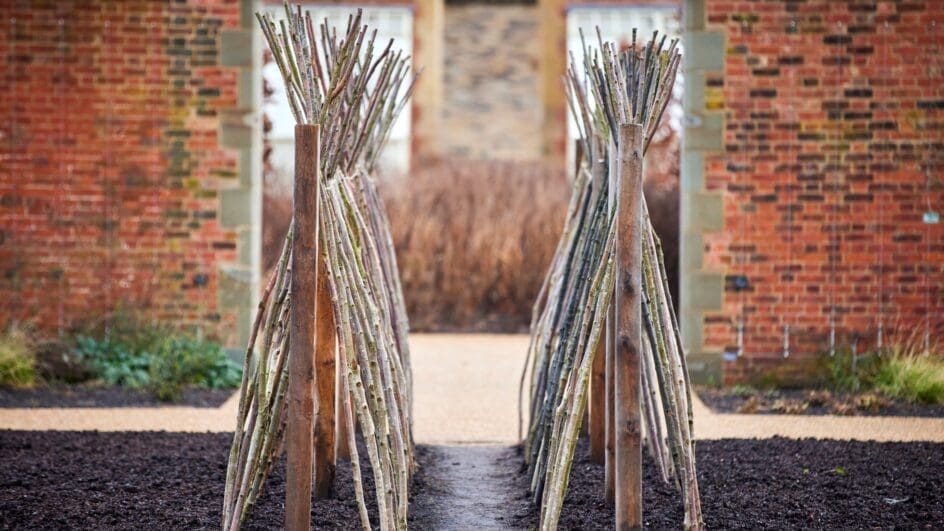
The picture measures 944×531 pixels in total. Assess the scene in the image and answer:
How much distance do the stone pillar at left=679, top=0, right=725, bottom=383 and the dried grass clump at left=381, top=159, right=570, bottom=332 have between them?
3.94 meters

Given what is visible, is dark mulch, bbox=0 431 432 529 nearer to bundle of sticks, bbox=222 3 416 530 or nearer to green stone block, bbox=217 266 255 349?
bundle of sticks, bbox=222 3 416 530

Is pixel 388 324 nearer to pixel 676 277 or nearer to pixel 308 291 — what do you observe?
pixel 308 291

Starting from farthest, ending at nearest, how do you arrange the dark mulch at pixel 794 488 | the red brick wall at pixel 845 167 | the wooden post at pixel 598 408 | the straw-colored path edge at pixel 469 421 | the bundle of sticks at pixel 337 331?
the red brick wall at pixel 845 167
the straw-colored path edge at pixel 469 421
the wooden post at pixel 598 408
the dark mulch at pixel 794 488
the bundle of sticks at pixel 337 331

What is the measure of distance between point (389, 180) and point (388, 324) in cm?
813

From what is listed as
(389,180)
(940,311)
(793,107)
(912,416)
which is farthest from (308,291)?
(389,180)

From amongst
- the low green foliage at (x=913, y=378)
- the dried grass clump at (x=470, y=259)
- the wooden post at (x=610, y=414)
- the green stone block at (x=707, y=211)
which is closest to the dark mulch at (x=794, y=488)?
the wooden post at (x=610, y=414)

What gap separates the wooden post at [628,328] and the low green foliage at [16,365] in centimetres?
498

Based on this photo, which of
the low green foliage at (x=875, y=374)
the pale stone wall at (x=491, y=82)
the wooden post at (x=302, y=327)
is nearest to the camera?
the wooden post at (x=302, y=327)

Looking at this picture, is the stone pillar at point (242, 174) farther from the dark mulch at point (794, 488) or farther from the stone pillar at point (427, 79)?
the stone pillar at point (427, 79)

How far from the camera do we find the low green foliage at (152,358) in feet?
25.3

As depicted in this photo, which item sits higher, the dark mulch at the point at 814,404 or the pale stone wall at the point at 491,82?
the pale stone wall at the point at 491,82

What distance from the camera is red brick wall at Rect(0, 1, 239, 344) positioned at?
26.6ft

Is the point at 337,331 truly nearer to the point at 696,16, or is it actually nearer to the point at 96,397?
the point at 96,397

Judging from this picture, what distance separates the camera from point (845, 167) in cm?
780
